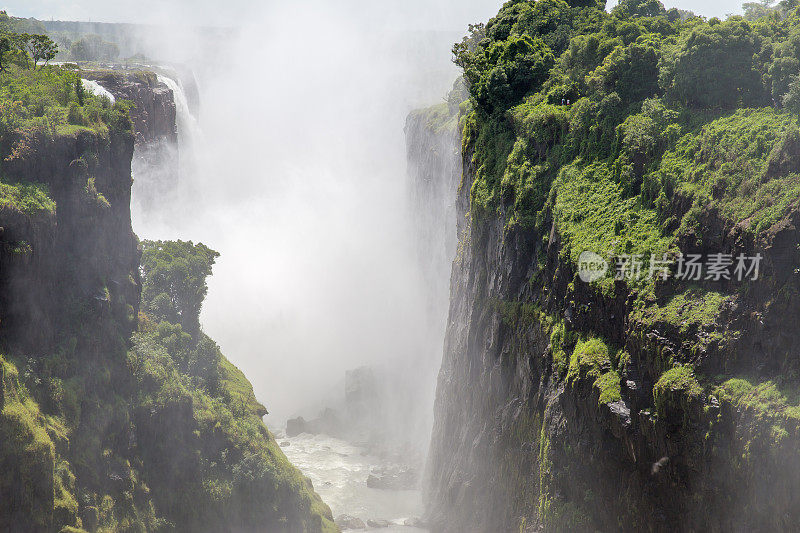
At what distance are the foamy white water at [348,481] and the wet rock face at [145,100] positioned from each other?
112ft

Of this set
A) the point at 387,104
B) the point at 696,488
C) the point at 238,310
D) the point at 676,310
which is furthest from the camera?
the point at 387,104

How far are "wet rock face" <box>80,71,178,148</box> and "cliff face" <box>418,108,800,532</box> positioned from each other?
140ft

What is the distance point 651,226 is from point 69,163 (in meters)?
25.2

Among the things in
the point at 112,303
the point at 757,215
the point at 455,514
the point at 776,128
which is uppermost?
the point at 776,128

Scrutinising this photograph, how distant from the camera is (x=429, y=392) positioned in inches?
2414

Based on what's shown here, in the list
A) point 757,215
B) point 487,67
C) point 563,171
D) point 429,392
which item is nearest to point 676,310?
point 757,215

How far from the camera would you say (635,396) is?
60.8ft

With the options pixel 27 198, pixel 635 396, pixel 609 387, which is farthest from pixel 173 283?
pixel 635 396

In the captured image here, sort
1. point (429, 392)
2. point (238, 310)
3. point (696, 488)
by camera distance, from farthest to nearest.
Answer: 1. point (238, 310)
2. point (429, 392)
3. point (696, 488)

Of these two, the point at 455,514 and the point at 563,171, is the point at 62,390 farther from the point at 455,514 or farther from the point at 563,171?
the point at 563,171

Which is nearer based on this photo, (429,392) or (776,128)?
(776,128)
